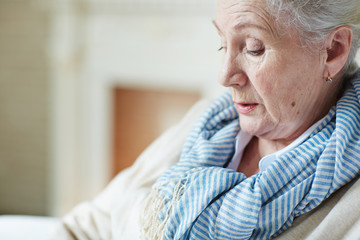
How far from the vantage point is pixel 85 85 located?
321 cm

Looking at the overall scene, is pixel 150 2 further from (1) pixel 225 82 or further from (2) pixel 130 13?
(1) pixel 225 82

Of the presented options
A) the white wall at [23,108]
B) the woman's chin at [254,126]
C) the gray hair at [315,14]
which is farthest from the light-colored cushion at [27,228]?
the white wall at [23,108]

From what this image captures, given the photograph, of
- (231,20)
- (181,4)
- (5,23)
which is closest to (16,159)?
(5,23)

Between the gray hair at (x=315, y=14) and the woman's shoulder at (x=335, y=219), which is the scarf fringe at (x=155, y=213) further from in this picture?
the gray hair at (x=315, y=14)

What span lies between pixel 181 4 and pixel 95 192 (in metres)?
1.52

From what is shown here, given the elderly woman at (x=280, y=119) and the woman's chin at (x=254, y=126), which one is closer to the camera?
the elderly woman at (x=280, y=119)

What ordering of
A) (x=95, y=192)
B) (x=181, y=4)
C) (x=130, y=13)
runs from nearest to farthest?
(x=181, y=4) → (x=130, y=13) → (x=95, y=192)

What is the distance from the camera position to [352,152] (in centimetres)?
93

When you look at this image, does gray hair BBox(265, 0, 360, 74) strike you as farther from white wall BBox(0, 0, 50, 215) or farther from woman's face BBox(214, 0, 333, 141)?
white wall BBox(0, 0, 50, 215)

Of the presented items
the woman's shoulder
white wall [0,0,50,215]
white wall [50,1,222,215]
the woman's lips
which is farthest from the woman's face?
white wall [0,0,50,215]

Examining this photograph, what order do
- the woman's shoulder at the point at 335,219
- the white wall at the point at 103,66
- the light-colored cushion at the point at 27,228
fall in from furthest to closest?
1. the white wall at the point at 103,66
2. the light-colored cushion at the point at 27,228
3. the woman's shoulder at the point at 335,219

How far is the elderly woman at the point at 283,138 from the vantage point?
0.94m

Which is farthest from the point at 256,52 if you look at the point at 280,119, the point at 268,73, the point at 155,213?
the point at 155,213

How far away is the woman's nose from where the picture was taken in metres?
1.03
